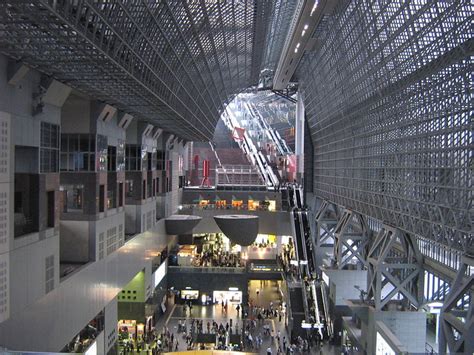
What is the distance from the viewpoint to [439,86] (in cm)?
1873

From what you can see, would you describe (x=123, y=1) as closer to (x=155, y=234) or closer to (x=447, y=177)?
(x=447, y=177)

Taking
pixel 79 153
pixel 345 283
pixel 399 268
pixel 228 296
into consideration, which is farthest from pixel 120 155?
pixel 228 296

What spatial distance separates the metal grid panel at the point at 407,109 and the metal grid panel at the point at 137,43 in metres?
5.41

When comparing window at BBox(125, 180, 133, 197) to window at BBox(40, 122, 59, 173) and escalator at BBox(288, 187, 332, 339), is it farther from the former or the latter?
window at BBox(40, 122, 59, 173)

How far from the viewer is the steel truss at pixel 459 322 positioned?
1667 cm

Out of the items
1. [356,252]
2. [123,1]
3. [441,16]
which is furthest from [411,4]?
[356,252]

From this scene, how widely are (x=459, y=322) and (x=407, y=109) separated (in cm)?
928

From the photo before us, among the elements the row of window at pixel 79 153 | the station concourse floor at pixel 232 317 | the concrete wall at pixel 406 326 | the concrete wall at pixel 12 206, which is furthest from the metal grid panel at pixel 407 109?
the row of window at pixel 79 153

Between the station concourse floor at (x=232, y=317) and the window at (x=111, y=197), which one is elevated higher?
the window at (x=111, y=197)

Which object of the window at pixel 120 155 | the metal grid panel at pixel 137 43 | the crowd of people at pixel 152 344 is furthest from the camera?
the crowd of people at pixel 152 344

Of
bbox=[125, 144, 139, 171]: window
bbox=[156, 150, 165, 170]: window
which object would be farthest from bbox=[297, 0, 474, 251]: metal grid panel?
bbox=[156, 150, 165, 170]: window

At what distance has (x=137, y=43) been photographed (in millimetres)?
16891

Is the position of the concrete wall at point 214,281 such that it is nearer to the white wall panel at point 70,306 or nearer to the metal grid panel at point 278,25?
the white wall panel at point 70,306

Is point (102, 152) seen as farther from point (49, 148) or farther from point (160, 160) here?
point (160, 160)
